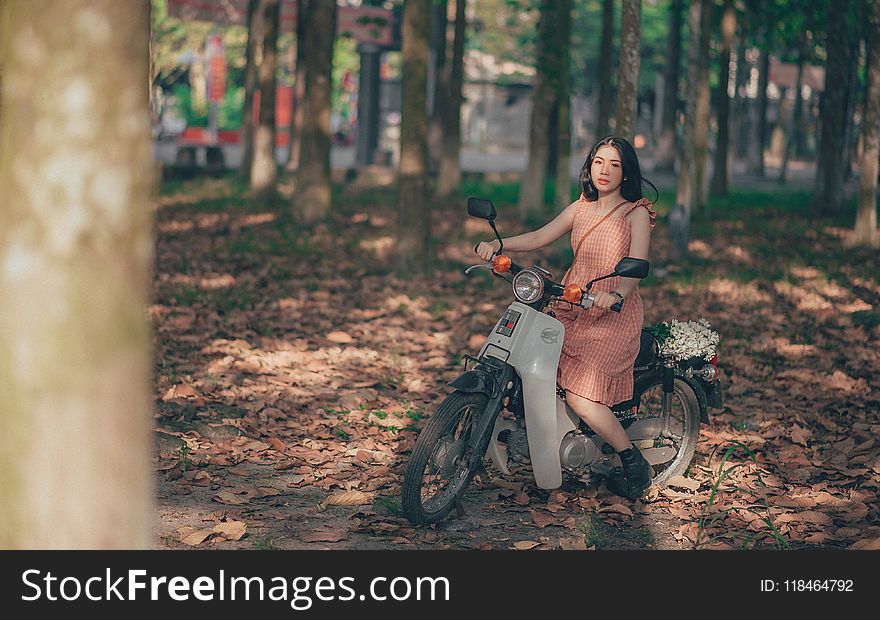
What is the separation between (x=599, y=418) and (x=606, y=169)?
1143 millimetres

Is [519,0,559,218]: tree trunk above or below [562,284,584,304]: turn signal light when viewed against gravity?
above

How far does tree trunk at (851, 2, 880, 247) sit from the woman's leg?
428 inches

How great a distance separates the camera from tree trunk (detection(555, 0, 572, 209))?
16.7m

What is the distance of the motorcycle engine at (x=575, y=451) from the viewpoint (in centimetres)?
577

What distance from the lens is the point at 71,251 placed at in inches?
116

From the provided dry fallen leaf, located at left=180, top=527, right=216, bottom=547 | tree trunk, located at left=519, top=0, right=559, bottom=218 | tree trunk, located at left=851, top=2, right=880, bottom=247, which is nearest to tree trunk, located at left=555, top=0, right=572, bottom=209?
tree trunk, located at left=519, top=0, right=559, bottom=218

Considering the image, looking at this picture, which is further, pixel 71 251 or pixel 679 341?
pixel 679 341

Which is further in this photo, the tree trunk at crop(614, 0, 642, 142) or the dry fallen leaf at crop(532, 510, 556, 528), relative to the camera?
the tree trunk at crop(614, 0, 642, 142)

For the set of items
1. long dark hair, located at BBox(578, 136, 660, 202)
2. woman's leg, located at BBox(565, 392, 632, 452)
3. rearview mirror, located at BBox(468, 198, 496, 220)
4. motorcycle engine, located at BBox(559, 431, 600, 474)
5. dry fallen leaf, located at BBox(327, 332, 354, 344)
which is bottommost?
dry fallen leaf, located at BBox(327, 332, 354, 344)

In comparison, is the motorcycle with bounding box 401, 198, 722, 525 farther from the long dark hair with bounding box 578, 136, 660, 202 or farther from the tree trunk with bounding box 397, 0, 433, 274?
the tree trunk with bounding box 397, 0, 433, 274

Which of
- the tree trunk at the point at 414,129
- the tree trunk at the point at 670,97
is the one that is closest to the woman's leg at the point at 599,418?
the tree trunk at the point at 414,129

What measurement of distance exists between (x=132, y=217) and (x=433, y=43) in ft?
72.9

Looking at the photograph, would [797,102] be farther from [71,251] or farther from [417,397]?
[71,251]

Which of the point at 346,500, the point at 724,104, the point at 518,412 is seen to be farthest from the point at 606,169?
the point at 724,104
